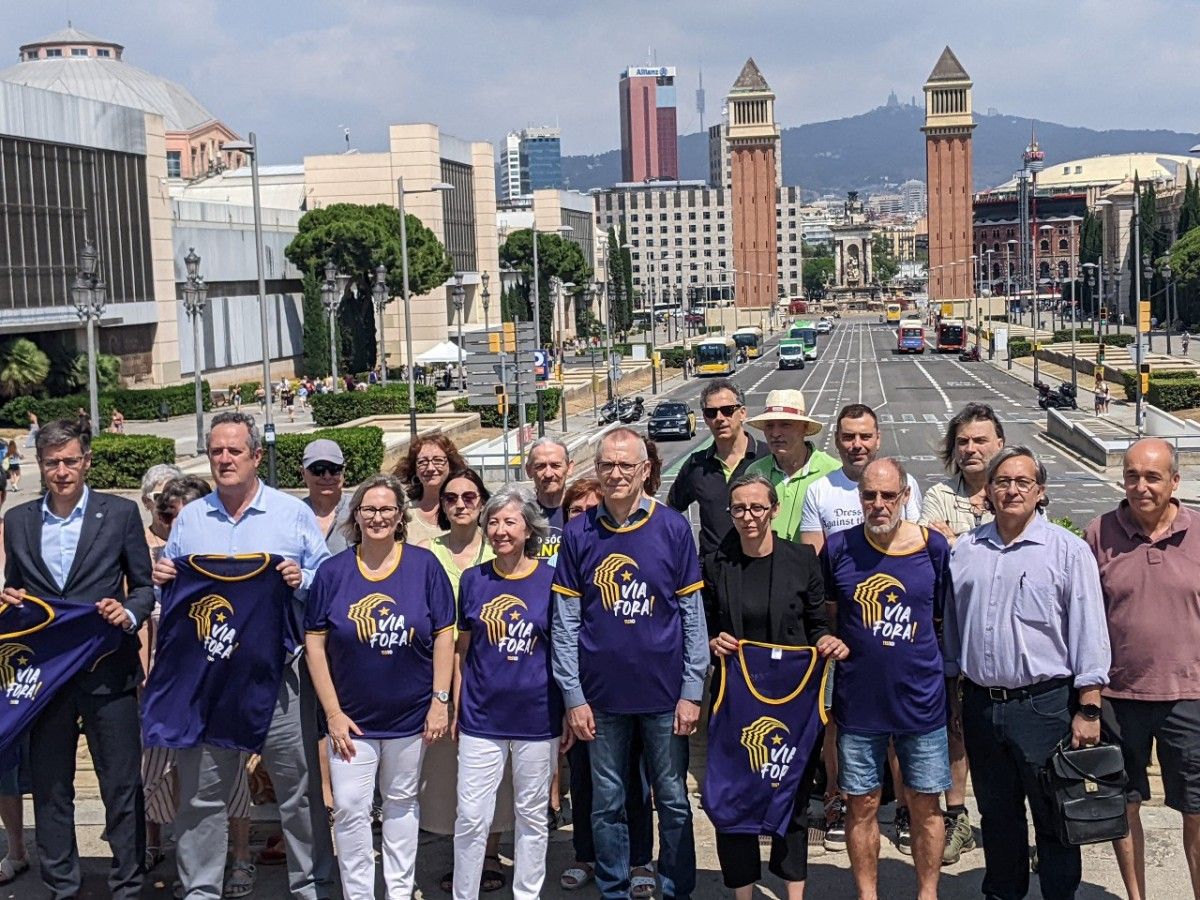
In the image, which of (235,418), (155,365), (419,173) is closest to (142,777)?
(235,418)

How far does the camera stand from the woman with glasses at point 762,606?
6449 mm

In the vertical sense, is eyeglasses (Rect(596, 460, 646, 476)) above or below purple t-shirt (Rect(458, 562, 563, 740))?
above

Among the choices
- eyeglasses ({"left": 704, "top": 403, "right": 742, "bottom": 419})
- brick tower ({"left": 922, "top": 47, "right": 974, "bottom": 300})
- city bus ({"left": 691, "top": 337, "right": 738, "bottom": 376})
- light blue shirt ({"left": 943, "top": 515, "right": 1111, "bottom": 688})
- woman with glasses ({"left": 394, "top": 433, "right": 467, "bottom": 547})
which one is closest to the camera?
light blue shirt ({"left": 943, "top": 515, "right": 1111, "bottom": 688})

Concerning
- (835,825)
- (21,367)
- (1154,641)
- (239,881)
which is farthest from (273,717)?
(21,367)

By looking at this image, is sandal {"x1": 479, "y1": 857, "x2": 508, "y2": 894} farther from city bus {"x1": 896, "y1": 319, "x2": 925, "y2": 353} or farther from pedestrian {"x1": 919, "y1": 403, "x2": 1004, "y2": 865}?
city bus {"x1": 896, "y1": 319, "x2": 925, "y2": 353}

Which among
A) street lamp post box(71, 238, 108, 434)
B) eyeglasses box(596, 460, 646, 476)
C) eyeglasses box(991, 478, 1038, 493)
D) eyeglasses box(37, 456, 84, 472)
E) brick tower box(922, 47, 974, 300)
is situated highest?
brick tower box(922, 47, 974, 300)

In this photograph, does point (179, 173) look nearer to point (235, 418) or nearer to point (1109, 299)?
point (1109, 299)

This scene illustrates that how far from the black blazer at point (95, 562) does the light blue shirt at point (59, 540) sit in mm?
20

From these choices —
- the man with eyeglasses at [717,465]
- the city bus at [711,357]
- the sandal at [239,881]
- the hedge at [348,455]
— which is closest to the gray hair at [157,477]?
the sandal at [239,881]

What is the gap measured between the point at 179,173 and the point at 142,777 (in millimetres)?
119601

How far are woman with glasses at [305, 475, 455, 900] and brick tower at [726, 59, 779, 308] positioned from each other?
170 meters

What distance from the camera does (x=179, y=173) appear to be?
120125mm

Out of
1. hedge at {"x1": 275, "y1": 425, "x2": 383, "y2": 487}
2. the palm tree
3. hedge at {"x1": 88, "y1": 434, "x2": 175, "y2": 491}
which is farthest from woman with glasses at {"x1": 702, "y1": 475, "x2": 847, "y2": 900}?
the palm tree

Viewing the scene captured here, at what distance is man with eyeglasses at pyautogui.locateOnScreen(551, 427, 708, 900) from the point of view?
6594mm
